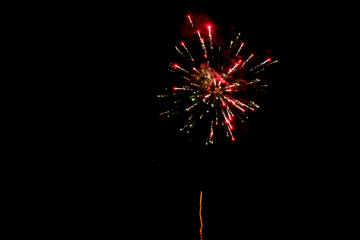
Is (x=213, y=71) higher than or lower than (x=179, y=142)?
higher

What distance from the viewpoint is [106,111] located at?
2.65 metres

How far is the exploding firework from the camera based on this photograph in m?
2.31

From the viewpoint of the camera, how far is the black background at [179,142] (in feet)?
7.79

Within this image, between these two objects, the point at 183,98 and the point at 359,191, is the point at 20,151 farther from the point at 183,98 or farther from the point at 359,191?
the point at 359,191

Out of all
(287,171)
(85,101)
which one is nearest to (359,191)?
(287,171)

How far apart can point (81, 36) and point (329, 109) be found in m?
2.68

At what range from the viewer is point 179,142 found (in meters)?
3.00

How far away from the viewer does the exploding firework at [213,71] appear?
2.31 m

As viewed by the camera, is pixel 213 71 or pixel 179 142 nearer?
pixel 213 71

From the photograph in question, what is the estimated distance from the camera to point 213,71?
231 cm

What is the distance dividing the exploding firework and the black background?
0.12 meters

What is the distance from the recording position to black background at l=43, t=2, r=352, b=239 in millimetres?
2373

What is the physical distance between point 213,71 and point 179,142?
1.07m

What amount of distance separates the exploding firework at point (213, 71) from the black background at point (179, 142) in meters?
0.12
